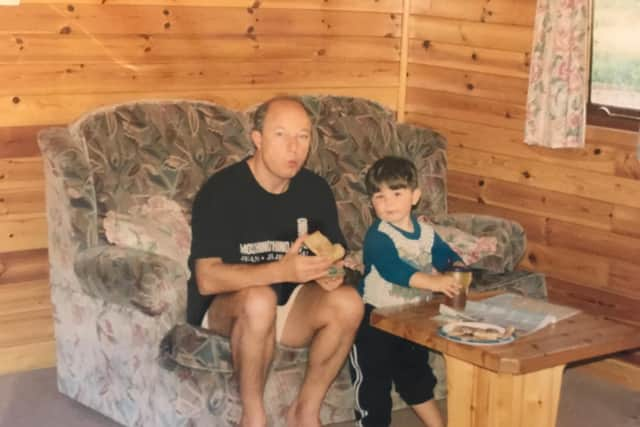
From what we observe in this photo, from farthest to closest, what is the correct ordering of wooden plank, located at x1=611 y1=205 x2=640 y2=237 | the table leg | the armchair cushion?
1. wooden plank, located at x1=611 y1=205 x2=640 y2=237
2. the armchair cushion
3. the table leg

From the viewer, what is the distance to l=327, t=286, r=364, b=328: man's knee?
360cm

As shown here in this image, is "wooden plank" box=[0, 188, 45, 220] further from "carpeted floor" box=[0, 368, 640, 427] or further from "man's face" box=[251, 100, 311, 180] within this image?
"man's face" box=[251, 100, 311, 180]

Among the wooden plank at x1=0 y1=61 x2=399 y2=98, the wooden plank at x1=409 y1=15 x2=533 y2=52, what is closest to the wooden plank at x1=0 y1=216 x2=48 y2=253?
the wooden plank at x1=0 y1=61 x2=399 y2=98

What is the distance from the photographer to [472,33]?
4891mm

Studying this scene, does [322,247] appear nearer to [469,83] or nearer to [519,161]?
[519,161]

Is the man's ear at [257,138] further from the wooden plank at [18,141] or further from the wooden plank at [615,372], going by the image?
the wooden plank at [615,372]

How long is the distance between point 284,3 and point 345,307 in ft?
5.62

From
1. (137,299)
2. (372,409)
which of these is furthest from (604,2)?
(137,299)

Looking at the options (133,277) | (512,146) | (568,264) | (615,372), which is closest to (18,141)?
(133,277)

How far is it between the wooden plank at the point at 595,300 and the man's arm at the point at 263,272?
1460 millimetres

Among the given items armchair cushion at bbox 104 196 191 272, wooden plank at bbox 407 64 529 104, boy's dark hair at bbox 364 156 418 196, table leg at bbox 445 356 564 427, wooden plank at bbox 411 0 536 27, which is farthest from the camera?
wooden plank at bbox 407 64 529 104

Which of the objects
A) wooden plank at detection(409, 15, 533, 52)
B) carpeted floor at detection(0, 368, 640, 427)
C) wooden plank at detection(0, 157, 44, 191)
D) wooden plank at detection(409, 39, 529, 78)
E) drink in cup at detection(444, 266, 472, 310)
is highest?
wooden plank at detection(409, 15, 533, 52)

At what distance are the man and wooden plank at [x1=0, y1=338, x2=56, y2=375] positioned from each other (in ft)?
3.78

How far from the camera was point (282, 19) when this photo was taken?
4.82 m
